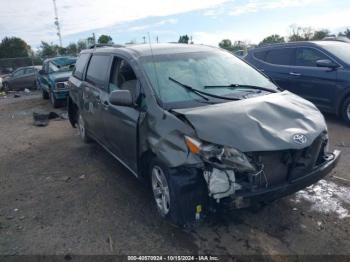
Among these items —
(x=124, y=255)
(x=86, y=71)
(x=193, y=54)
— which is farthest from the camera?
(x=86, y=71)

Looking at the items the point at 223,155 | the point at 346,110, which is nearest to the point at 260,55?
the point at 346,110

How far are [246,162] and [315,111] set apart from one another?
133cm

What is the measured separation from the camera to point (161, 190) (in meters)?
3.82

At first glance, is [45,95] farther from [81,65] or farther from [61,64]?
[81,65]

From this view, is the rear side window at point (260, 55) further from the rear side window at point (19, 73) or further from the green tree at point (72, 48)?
the green tree at point (72, 48)

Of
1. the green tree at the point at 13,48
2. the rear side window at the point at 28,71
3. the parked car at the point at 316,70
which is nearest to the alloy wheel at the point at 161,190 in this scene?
the parked car at the point at 316,70

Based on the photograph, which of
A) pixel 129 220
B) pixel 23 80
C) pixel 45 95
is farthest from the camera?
pixel 23 80

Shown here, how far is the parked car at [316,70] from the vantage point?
24.1 ft

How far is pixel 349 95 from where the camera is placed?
7254 mm

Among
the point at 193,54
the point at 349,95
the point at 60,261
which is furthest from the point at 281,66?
the point at 60,261

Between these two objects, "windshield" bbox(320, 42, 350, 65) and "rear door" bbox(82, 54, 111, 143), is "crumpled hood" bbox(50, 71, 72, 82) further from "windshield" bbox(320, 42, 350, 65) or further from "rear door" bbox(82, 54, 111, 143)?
"windshield" bbox(320, 42, 350, 65)

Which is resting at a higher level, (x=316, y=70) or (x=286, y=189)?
(x=316, y=70)

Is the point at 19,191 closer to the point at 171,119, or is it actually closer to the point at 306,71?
the point at 171,119

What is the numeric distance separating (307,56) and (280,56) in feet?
2.49
